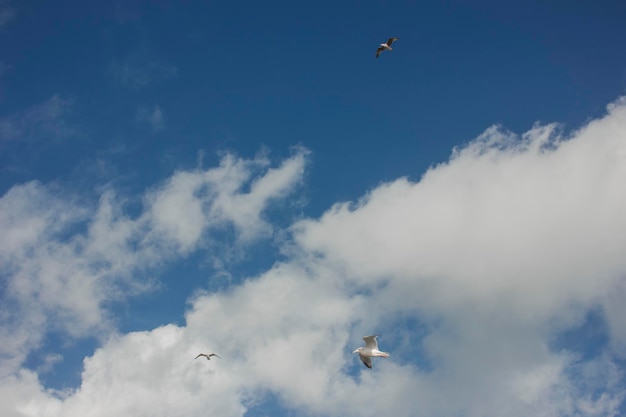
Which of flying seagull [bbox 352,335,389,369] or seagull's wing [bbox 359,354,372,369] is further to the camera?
seagull's wing [bbox 359,354,372,369]

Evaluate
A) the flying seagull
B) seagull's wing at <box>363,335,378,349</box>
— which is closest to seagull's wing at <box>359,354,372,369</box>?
the flying seagull

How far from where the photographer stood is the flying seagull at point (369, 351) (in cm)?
6103

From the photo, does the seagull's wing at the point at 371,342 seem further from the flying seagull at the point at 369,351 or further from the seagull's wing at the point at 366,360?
the seagull's wing at the point at 366,360

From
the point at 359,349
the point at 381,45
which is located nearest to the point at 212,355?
the point at 359,349

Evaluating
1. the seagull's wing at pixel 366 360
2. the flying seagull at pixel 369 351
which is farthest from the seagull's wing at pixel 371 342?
the seagull's wing at pixel 366 360

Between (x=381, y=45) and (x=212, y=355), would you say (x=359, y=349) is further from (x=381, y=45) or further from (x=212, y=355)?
(x=381, y=45)

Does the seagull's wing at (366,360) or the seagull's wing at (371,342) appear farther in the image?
the seagull's wing at (366,360)

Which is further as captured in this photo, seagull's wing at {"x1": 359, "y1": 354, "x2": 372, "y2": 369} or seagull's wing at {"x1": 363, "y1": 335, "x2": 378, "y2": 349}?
seagull's wing at {"x1": 359, "y1": 354, "x2": 372, "y2": 369}

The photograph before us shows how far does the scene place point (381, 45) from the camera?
61938 millimetres

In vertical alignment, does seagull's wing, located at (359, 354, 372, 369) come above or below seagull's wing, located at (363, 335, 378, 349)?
below

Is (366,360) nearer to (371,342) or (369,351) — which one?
(369,351)

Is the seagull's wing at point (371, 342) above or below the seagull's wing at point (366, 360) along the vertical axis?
above

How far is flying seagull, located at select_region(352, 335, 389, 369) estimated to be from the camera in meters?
61.0

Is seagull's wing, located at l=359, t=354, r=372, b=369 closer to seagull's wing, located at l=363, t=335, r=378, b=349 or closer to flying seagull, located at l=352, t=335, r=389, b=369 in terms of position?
flying seagull, located at l=352, t=335, r=389, b=369
